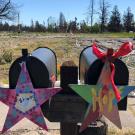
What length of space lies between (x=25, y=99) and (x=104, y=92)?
0.60m

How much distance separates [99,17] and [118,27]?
463 cm

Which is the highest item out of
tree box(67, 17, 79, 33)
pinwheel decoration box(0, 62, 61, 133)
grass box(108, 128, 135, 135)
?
pinwheel decoration box(0, 62, 61, 133)

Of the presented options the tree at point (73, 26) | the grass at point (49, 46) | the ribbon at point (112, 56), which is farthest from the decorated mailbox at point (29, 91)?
the tree at point (73, 26)

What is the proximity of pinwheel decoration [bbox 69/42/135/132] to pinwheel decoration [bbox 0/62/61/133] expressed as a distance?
0.24 metres

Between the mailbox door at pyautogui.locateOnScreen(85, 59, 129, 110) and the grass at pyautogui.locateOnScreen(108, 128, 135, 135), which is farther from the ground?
the mailbox door at pyautogui.locateOnScreen(85, 59, 129, 110)

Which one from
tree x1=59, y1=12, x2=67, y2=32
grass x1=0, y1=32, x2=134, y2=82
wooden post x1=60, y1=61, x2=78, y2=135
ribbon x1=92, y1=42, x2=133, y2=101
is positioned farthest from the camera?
tree x1=59, y1=12, x2=67, y2=32

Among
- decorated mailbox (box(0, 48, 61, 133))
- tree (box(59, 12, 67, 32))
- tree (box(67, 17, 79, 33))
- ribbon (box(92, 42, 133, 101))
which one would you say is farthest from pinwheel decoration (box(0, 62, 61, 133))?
tree (box(59, 12, 67, 32))

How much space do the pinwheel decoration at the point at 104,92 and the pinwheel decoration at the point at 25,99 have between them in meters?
0.24

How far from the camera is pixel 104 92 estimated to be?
10.8 feet

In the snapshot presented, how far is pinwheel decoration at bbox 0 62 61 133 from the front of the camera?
3.36 m

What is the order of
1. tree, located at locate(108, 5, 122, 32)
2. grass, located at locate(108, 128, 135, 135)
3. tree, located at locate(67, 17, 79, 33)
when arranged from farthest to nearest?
tree, located at locate(108, 5, 122, 32)
tree, located at locate(67, 17, 79, 33)
grass, located at locate(108, 128, 135, 135)

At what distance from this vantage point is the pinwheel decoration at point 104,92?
3.29m

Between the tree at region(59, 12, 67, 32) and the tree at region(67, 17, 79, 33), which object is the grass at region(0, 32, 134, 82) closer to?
the tree at region(67, 17, 79, 33)

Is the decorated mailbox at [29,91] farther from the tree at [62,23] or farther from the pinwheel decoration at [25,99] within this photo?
the tree at [62,23]
